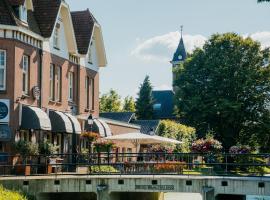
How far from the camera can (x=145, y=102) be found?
8950 cm

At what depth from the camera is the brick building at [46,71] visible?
29672 millimetres

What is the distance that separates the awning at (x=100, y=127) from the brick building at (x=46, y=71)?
0.99ft

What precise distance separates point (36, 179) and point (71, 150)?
12.8 metres

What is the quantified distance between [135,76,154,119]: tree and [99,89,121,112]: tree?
6025 millimetres

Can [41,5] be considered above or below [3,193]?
above

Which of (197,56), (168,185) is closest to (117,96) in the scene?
(197,56)

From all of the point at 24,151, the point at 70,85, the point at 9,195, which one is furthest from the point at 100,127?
the point at 9,195

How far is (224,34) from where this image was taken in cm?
6575

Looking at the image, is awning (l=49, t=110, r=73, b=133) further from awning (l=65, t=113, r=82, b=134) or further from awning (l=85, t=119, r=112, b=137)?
awning (l=85, t=119, r=112, b=137)

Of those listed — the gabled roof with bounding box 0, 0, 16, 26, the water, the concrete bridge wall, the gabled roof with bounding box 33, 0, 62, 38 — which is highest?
the gabled roof with bounding box 33, 0, 62, 38

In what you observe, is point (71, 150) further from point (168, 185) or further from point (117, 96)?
point (117, 96)

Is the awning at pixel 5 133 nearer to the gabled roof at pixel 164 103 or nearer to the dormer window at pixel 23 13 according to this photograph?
the dormer window at pixel 23 13

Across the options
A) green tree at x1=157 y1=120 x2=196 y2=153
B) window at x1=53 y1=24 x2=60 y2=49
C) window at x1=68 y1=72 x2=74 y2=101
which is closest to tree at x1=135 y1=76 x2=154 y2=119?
green tree at x1=157 y1=120 x2=196 y2=153

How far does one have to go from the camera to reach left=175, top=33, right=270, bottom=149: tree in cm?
6247
